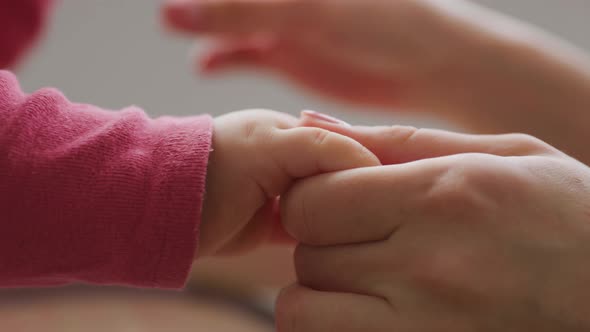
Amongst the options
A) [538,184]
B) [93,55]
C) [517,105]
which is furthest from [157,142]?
[93,55]

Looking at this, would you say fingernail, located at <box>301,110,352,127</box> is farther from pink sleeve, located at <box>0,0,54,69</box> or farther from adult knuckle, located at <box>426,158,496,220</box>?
pink sleeve, located at <box>0,0,54,69</box>

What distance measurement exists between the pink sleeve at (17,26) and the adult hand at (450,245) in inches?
20.4

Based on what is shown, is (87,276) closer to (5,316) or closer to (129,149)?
(129,149)

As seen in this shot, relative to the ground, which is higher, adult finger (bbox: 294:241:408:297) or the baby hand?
the baby hand

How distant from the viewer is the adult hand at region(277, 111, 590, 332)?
0.40 metres

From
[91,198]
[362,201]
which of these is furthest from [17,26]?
[362,201]

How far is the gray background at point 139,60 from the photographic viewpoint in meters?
1.31

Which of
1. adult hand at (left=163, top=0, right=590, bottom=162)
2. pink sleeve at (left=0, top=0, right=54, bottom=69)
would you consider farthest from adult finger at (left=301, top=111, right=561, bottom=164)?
pink sleeve at (left=0, top=0, right=54, bottom=69)

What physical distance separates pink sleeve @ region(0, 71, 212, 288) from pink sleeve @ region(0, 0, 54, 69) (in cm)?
38

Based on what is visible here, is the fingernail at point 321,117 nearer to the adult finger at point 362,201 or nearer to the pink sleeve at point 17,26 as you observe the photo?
the adult finger at point 362,201

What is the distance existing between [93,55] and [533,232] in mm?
1094

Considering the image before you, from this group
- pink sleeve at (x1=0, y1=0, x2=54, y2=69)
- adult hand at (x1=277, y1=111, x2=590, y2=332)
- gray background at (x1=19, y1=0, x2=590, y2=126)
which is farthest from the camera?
gray background at (x1=19, y1=0, x2=590, y2=126)

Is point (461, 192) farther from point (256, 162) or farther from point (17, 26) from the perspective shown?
point (17, 26)

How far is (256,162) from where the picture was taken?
1.50 feet
